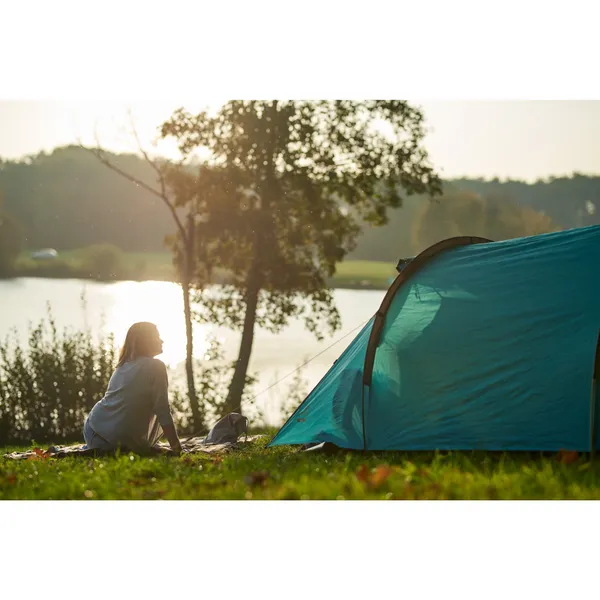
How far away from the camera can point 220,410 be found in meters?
Answer: 9.88

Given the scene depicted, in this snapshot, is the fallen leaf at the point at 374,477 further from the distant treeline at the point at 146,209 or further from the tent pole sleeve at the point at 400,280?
the distant treeline at the point at 146,209

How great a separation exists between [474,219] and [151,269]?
4.55 meters

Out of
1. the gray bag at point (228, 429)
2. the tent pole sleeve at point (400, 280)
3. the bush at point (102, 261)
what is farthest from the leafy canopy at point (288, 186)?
the tent pole sleeve at point (400, 280)

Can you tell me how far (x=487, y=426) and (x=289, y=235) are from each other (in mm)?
5134

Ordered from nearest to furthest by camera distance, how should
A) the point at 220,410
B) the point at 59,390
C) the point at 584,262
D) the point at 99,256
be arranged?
the point at 584,262 < the point at 59,390 < the point at 220,410 < the point at 99,256

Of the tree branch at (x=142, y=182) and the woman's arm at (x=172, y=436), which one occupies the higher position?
the tree branch at (x=142, y=182)

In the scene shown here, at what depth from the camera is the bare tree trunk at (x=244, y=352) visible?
9.96m

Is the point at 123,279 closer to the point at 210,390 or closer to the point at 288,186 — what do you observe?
the point at 210,390

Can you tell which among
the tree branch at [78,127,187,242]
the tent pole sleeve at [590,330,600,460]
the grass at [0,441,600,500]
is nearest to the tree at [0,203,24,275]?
the tree branch at [78,127,187,242]

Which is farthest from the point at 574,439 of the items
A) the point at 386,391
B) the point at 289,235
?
the point at 289,235

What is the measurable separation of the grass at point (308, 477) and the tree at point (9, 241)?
551 centimetres

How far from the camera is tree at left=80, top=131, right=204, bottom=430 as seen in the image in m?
9.92

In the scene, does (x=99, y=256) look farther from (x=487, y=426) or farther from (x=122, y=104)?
(x=487, y=426)

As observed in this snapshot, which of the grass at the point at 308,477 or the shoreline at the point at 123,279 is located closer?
the grass at the point at 308,477
